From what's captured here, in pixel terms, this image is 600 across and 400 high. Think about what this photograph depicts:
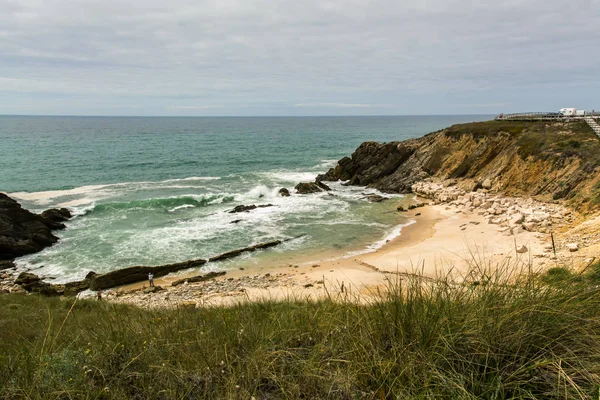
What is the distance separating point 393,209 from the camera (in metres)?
30.2

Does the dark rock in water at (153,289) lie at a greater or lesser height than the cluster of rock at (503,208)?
lesser

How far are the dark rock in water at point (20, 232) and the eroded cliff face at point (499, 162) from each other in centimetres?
3042

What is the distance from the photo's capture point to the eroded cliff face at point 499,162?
2545 centimetres

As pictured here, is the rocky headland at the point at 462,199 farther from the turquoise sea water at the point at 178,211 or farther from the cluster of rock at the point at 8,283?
the turquoise sea water at the point at 178,211

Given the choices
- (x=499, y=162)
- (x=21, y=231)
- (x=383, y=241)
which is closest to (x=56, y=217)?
(x=21, y=231)

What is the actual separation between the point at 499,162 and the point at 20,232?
40.0 meters

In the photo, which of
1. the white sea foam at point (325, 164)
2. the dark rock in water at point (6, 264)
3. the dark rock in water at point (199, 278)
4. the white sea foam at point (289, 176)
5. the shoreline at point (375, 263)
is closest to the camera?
the shoreline at point (375, 263)

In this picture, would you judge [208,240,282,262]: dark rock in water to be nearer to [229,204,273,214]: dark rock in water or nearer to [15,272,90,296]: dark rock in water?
[15,272,90,296]: dark rock in water

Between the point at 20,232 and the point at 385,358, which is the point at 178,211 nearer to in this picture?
the point at 20,232

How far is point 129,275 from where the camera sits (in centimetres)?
1828

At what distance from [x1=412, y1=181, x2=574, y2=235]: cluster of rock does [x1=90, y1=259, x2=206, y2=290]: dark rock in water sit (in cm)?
1960

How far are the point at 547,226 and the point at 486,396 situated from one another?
2113cm

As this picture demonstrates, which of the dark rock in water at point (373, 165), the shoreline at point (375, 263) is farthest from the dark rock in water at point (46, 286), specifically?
the dark rock in water at point (373, 165)

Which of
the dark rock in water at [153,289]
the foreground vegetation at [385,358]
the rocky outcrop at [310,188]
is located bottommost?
the dark rock in water at [153,289]
